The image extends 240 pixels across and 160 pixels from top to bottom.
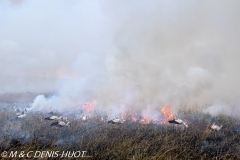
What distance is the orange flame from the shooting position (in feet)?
51.0

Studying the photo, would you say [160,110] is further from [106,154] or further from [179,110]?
[106,154]

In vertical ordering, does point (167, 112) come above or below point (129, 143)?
above

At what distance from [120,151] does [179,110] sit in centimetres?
1103

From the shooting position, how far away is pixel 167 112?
16.5 m

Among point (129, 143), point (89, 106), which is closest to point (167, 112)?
point (89, 106)

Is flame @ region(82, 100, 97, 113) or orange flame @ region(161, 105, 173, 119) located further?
flame @ region(82, 100, 97, 113)

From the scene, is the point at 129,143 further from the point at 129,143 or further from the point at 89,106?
the point at 89,106

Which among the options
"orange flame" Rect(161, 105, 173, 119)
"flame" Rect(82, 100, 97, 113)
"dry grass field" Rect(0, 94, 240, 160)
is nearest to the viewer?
"dry grass field" Rect(0, 94, 240, 160)

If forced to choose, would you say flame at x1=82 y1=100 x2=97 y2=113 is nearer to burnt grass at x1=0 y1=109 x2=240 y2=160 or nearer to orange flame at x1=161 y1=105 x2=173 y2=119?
orange flame at x1=161 y1=105 x2=173 y2=119

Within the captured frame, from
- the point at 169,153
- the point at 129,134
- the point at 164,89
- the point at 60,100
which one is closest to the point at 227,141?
the point at 169,153

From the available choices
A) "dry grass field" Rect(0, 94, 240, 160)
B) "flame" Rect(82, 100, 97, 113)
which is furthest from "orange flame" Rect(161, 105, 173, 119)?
"flame" Rect(82, 100, 97, 113)

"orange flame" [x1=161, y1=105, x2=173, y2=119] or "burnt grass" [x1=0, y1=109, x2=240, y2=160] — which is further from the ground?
"orange flame" [x1=161, y1=105, x2=173, y2=119]

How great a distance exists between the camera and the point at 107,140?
850 cm

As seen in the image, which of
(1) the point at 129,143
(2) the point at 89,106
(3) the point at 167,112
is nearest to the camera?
(1) the point at 129,143
